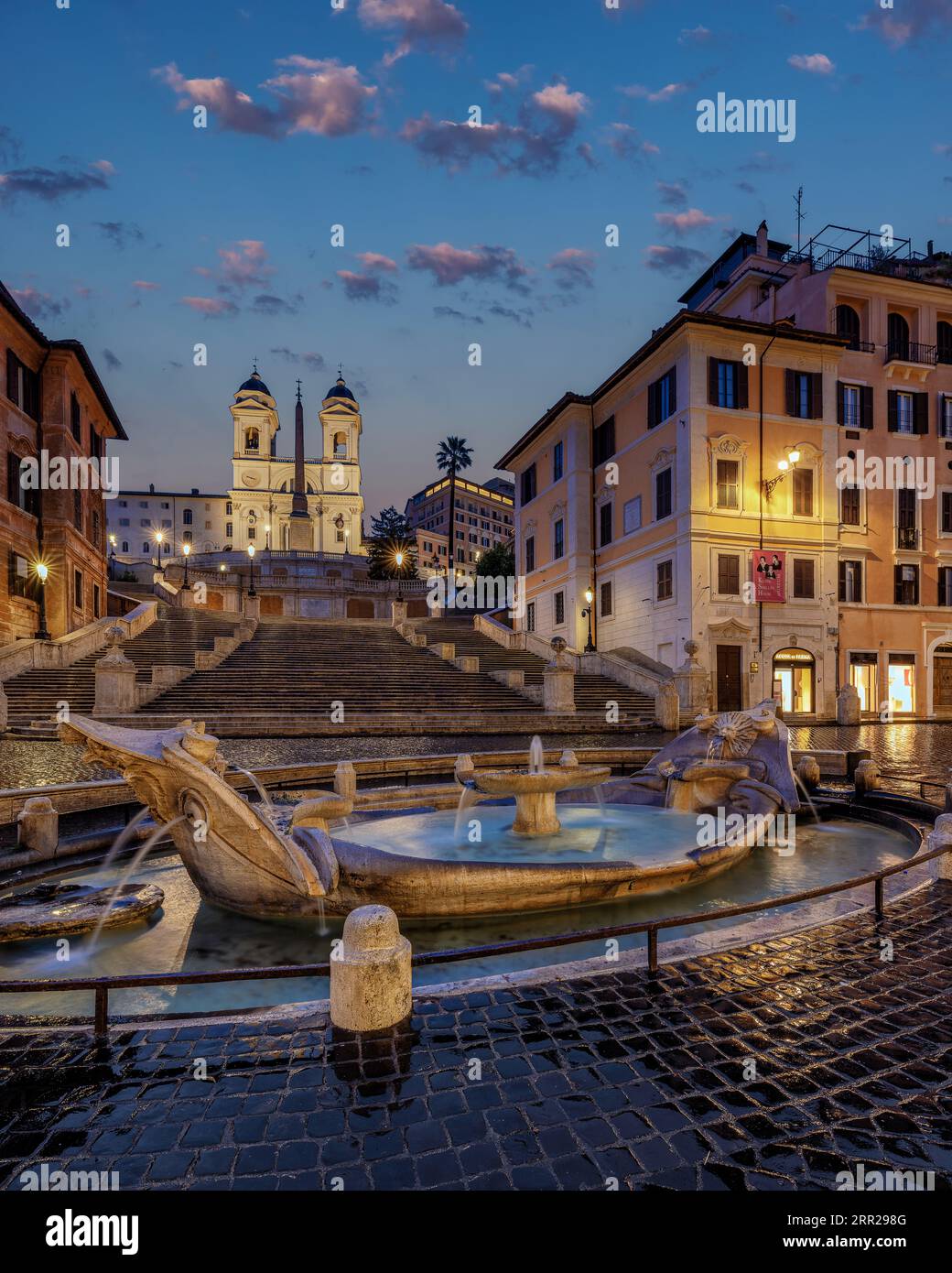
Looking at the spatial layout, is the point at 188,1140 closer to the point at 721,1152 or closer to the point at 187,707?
the point at 721,1152

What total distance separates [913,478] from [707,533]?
1201 centimetres

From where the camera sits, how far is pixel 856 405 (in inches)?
1228

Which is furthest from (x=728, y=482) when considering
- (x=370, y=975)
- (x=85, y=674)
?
(x=370, y=975)

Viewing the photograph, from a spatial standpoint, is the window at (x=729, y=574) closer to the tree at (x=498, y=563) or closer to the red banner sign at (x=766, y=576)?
the red banner sign at (x=766, y=576)

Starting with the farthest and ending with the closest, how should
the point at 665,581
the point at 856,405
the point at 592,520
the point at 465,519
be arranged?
the point at 465,519, the point at 592,520, the point at 856,405, the point at 665,581

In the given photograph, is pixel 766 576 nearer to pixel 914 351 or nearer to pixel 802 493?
pixel 802 493

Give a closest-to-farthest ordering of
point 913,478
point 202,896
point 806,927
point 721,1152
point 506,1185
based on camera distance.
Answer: point 506,1185
point 721,1152
point 806,927
point 202,896
point 913,478

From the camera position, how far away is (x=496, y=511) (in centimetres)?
12638

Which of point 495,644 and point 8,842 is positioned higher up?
point 495,644

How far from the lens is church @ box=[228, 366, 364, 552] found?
312 ft

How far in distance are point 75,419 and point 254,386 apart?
70.6 m

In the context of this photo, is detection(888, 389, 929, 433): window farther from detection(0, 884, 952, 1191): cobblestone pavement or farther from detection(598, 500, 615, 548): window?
detection(0, 884, 952, 1191): cobblestone pavement

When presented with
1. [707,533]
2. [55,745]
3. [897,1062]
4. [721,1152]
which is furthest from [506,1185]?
[707,533]
